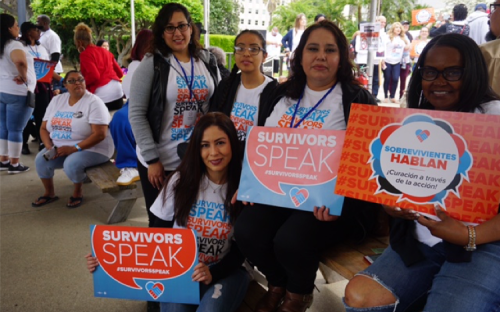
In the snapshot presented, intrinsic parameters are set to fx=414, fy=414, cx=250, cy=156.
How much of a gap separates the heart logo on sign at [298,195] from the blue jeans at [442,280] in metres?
0.40

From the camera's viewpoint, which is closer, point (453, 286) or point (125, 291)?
point (453, 286)

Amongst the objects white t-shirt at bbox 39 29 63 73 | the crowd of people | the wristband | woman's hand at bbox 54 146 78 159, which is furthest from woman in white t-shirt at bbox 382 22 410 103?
the wristband

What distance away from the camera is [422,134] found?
1.53 meters

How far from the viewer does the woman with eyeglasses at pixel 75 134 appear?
4211 millimetres

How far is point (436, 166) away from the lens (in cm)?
151

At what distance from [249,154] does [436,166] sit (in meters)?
0.82

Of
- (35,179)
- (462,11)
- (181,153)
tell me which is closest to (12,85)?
(35,179)

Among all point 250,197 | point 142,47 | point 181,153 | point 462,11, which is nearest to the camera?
point 250,197

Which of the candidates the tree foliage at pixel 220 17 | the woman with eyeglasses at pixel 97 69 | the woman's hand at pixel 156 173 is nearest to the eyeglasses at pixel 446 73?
the woman's hand at pixel 156 173

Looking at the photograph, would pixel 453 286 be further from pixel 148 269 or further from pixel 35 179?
pixel 35 179

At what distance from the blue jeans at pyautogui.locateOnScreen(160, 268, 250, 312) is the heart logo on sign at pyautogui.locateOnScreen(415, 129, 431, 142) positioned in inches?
45.7

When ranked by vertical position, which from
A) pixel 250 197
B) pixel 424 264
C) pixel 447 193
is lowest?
pixel 424 264

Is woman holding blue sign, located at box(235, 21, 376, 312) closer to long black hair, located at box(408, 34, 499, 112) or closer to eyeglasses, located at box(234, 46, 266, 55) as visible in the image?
eyeglasses, located at box(234, 46, 266, 55)

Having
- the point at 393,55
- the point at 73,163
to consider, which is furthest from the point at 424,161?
the point at 393,55
